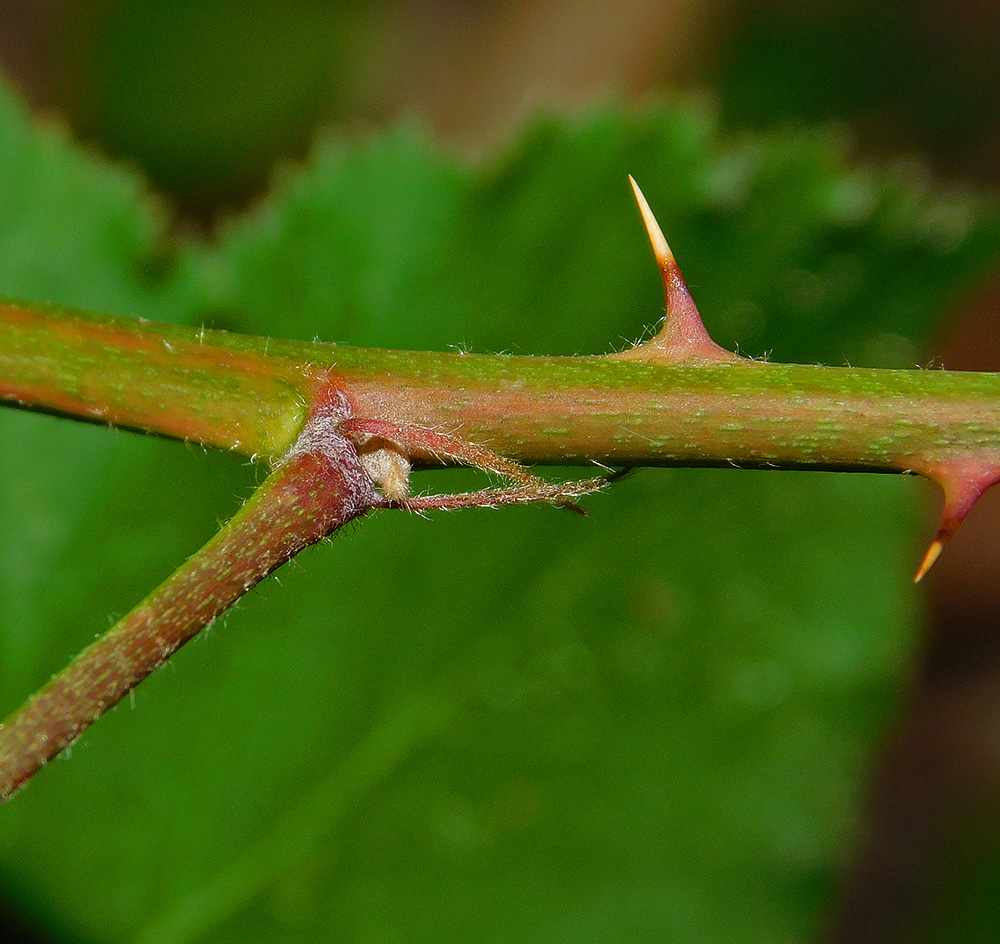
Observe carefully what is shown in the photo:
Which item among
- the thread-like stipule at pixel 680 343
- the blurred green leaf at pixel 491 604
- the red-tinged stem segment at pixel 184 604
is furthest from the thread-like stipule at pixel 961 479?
the blurred green leaf at pixel 491 604

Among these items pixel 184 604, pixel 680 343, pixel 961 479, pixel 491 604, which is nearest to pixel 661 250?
pixel 680 343

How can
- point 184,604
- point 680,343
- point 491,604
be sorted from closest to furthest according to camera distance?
point 184,604 < point 680,343 < point 491,604

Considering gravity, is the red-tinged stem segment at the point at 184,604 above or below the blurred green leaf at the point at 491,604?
below

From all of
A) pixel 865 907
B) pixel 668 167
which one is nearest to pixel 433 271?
pixel 668 167

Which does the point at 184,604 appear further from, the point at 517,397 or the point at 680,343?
the point at 680,343

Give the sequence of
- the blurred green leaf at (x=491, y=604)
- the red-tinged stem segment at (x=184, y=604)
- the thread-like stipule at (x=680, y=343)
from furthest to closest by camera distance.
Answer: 1. the blurred green leaf at (x=491, y=604)
2. the thread-like stipule at (x=680, y=343)
3. the red-tinged stem segment at (x=184, y=604)

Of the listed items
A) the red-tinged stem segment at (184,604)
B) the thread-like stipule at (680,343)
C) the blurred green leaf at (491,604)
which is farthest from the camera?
the blurred green leaf at (491,604)

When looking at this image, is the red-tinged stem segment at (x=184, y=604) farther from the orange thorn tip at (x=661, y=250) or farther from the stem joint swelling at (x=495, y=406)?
the orange thorn tip at (x=661, y=250)
